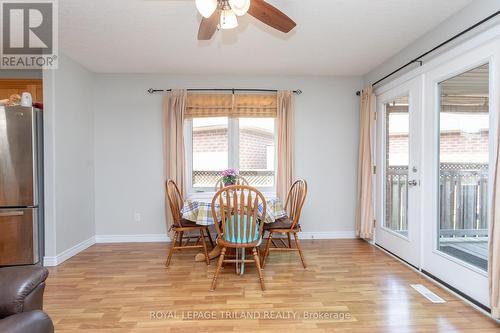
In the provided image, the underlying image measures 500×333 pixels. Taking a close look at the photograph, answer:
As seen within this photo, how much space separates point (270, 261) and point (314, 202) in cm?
135

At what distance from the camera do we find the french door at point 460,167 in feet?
6.91

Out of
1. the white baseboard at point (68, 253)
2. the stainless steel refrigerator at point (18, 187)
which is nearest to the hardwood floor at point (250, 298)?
the white baseboard at point (68, 253)

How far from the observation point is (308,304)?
2.16 metres

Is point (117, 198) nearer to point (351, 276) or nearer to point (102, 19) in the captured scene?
point (102, 19)

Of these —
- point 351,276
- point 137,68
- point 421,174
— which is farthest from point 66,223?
point 421,174

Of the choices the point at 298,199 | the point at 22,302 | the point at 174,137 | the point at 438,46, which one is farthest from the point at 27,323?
the point at 438,46

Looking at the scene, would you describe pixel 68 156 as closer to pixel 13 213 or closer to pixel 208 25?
pixel 13 213

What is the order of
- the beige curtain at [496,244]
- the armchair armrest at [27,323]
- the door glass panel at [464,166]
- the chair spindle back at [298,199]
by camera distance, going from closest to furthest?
the armchair armrest at [27,323] → the beige curtain at [496,244] → the door glass panel at [464,166] → the chair spindle back at [298,199]

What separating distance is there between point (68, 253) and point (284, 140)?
309cm

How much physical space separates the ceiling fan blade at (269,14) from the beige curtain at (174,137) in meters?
2.21

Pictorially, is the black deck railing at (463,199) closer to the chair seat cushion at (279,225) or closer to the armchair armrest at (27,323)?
the chair seat cushion at (279,225)

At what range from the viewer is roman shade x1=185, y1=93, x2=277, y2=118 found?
3898mm

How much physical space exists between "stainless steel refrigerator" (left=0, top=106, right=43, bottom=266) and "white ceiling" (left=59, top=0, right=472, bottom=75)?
3.22ft

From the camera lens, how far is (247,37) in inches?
111
